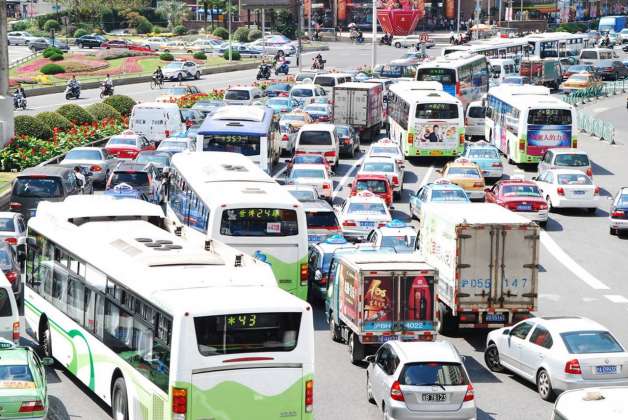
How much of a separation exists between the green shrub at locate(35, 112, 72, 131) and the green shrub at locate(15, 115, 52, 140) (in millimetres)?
1304

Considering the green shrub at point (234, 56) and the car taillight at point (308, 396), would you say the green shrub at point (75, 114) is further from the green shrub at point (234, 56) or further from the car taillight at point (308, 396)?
the green shrub at point (234, 56)

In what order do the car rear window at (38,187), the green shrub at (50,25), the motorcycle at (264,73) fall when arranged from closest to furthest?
the car rear window at (38,187) < the motorcycle at (264,73) < the green shrub at (50,25)

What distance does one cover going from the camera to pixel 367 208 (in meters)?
37.0

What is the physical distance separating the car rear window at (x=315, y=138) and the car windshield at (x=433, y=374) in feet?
104

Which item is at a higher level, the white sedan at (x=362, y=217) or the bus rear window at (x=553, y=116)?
the bus rear window at (x=553, y=116)

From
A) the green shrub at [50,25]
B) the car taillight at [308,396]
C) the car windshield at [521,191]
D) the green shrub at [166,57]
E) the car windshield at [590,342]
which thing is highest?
the car taillight at [308,396]

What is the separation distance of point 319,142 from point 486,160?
6.70 m

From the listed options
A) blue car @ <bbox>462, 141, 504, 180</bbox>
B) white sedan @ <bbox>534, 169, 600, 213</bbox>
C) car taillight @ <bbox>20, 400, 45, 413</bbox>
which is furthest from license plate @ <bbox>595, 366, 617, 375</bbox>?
blue car @ <bbox>462, 141, 504, 180</bbox>

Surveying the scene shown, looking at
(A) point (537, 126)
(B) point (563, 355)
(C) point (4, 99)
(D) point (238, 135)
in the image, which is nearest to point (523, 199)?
(D) point (238, 135)

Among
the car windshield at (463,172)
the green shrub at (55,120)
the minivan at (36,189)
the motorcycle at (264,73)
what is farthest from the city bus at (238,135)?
the motorcycle at (264,73)

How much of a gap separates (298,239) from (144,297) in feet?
28.7

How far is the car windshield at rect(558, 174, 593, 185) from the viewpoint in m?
43.3

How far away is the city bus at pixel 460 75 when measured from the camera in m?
67.4

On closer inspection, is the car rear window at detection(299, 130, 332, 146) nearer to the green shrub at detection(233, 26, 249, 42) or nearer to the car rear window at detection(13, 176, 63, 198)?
the car rear window at detection(13, 176, 63, 198)
